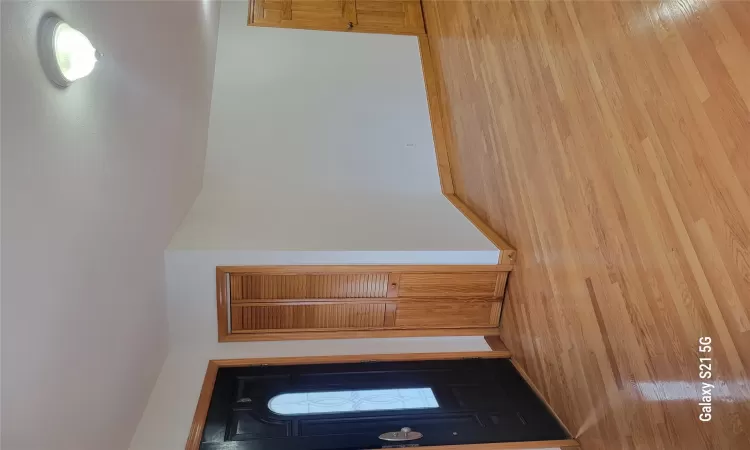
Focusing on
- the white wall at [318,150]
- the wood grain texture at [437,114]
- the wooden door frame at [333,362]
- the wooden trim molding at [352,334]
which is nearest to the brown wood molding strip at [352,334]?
the wooden trim molding at [352,334]

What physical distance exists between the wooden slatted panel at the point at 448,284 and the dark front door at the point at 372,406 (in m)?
0.34

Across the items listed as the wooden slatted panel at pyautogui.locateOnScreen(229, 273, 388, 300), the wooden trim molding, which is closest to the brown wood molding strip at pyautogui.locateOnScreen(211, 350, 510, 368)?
the wooden trim molding

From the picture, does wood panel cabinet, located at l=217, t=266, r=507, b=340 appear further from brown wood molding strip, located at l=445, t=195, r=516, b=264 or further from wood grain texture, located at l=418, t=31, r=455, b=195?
wood grain texture, located at l=418, t=31, r=455, b=195

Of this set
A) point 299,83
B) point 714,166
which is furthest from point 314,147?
Answer: point 714,166

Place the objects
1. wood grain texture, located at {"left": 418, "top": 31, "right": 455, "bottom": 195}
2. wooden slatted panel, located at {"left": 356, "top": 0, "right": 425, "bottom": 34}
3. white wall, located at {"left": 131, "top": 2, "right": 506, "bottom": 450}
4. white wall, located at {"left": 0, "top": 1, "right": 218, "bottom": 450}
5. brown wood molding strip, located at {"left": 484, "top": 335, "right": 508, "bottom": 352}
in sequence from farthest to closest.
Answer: wooden slatted panel, located at {"left": 356, "top": 0, "right": 425, "bottom": 34} < wood grain texture, located at {"left": 418, "top": 31, "right": 455, "bottom": 195} < brown wood molding strip, located at {"left": 484, "top": 335, "right": 508, "bottom": 352} < white wall, located at {"left": 131, "top": 2, "right": 506, "bottom": 450} < white wall, located at {"left": 0, "top": 1, "right": 218, "bottom": 450}

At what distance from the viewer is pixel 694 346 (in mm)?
1458

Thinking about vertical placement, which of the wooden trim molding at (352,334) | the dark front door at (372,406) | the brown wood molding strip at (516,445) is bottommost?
the brown wood molding strip at (516,445)

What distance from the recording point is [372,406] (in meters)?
2.16

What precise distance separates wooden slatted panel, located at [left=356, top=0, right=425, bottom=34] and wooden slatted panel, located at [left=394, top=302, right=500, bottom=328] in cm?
232

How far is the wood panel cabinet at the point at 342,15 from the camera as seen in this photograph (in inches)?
149

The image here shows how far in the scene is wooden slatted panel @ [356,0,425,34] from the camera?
12.9ft

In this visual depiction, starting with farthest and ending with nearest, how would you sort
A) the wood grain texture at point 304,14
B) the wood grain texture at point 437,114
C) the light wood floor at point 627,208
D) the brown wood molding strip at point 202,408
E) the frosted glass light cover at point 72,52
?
the wood grain texture at point 304,14, the wood grain texture at point 437,114, the brown wood molding strip at point 202,408, the light wood floor at point 627,208, the frosted glass light cover at point 72,52

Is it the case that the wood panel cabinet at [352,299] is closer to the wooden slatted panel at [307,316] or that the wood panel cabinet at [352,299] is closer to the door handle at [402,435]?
the wooden slatted panel at [307,316]

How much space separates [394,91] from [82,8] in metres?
2.43
